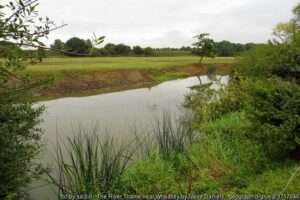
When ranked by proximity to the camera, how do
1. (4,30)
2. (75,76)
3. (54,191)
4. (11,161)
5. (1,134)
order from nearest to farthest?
(4,30) < (1,134) < (11,161) < (54,191) < (75,76)

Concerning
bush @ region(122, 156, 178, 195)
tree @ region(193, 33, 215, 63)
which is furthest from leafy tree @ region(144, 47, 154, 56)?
bush @ region(122, 156, 178, 195)

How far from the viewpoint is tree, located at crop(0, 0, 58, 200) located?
189 centimetres

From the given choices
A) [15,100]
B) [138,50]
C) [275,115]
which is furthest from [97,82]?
[138,50]

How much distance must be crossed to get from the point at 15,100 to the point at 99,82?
2294 centimetres

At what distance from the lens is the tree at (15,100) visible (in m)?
1.89

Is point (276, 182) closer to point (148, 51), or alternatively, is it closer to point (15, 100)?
point (15, 100)

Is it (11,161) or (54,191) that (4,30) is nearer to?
(11,161)

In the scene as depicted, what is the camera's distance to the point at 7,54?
6.44ft

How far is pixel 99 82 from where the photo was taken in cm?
2550

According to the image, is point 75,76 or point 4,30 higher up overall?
point 4,30

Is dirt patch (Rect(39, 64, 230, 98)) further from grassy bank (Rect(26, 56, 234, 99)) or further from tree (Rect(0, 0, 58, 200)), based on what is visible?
tree (Rect(0, 0, 58, 200))

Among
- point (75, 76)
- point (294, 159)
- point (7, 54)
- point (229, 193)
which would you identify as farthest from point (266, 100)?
point (75, 76)

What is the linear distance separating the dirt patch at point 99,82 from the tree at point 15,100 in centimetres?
A: 1552

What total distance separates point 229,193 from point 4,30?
3230 mm
